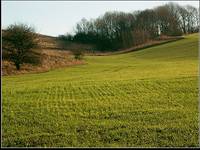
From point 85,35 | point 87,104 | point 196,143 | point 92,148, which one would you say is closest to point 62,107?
point 87,104

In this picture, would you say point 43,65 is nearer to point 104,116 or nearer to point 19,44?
point 19,44

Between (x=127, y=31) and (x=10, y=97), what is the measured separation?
83.6 metres

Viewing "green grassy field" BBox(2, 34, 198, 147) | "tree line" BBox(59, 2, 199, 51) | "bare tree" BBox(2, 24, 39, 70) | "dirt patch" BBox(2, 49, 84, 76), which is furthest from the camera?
"tree line" BBox(59, 2, 199, 51)

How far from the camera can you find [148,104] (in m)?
17.6

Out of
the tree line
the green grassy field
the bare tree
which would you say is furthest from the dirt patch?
the tree line

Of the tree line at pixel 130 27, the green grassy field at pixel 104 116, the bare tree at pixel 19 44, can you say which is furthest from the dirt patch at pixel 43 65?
the tree line at pixel 130 27

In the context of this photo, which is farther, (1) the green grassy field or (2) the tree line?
(2) the tree line

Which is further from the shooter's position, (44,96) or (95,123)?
(44,96)

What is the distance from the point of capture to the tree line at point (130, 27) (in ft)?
323

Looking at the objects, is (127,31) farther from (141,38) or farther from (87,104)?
(87,104)

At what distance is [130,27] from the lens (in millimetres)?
103875

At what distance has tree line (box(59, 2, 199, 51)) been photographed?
9838cm

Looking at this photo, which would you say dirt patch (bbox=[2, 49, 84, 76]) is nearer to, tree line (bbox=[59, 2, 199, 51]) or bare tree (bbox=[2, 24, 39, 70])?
bare tree (bbox=[2, 24, 39, 70])

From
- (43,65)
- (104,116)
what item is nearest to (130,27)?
A: (43,65)
